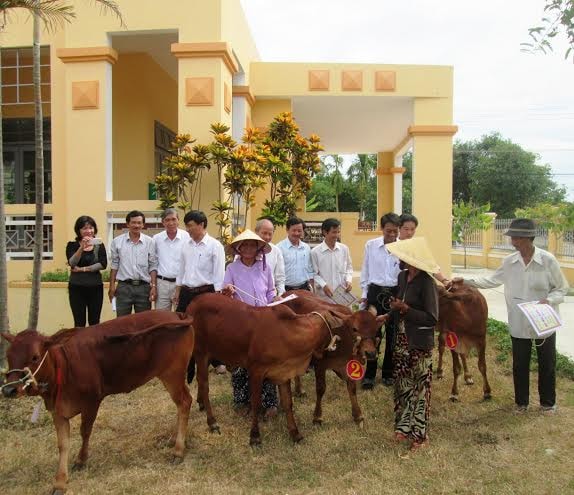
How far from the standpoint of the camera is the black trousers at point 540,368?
5062mm

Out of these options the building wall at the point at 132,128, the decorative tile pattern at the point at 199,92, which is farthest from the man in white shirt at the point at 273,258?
the building wall at the point at 132,128

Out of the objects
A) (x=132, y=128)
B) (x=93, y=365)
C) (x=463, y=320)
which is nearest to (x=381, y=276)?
(x=463, y=320)

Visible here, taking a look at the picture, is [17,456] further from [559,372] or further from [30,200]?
[30,200]

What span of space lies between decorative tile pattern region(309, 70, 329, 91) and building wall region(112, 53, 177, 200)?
3.26 meters

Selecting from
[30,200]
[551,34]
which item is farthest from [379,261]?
[30,200]

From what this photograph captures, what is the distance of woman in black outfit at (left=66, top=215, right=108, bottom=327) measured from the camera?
18.6 ft

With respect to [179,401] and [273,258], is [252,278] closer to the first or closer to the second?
[273,258]

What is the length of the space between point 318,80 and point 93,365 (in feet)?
25.3

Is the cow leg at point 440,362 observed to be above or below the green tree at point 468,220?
below

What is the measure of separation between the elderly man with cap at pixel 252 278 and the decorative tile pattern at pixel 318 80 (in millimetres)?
6027

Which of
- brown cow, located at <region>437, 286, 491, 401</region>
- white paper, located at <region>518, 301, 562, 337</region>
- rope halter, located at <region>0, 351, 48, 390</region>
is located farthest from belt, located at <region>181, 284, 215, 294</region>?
white paper, located at <region>518, 301, 562, 337</region>

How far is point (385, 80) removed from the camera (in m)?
10.1

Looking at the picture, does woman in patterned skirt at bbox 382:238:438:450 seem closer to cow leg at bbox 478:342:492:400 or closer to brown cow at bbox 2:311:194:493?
cow leg at bbox 478:342:492:400

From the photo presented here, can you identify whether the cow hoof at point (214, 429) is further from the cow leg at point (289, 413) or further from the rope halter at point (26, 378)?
the rope halter at point (26, 378)
